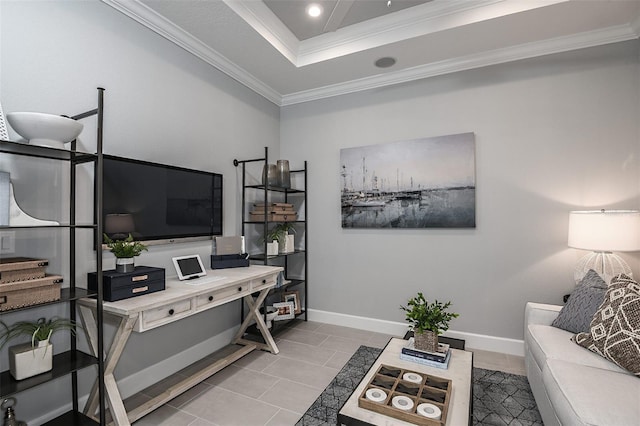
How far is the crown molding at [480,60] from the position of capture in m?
2.58

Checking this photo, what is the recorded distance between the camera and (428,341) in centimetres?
189

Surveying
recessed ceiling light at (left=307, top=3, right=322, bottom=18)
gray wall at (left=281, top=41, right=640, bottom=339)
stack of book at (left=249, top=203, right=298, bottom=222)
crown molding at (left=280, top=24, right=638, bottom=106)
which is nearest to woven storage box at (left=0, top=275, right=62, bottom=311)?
stack of book at (left=249, top=203, right=298, bottom=222)

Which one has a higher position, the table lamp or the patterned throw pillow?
the table lamp

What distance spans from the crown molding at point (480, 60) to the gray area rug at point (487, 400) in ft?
9.06

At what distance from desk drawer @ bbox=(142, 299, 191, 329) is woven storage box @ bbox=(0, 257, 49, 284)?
0.52m

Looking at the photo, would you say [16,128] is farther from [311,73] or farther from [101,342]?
[311,73]

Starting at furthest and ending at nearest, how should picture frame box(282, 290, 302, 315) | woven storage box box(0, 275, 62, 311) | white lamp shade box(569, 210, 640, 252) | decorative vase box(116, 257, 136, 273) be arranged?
picture frame box(282, 290, 302, 315), white lamp shade box(569, 210, 640, 252), decorative vase box(116, 257, 136, 273), woven storage box box(0, 275, 62, 311)

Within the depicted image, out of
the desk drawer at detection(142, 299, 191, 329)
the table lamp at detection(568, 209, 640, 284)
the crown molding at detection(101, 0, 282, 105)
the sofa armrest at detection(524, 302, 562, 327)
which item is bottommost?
the sofa armrest at detection(524, 302, 562, 327)

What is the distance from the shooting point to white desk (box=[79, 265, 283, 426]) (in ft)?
5.50

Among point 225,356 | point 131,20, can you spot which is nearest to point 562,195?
point 225,356

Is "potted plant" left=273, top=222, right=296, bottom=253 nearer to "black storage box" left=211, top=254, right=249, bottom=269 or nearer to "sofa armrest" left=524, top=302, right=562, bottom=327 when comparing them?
A: "black storage box" left=211, top=254, right=249, bottom=269

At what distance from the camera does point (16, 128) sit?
1459mm

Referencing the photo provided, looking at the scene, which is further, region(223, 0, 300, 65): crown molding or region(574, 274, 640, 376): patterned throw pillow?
region(223, 0, 300, 65): crown molding

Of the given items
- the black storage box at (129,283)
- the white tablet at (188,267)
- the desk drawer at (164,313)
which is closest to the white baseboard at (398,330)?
the white tablet at (188,267)
